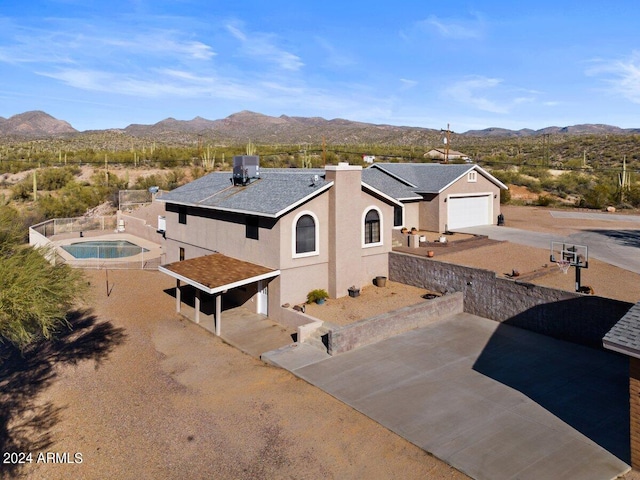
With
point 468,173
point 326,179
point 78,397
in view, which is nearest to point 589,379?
point 326,179

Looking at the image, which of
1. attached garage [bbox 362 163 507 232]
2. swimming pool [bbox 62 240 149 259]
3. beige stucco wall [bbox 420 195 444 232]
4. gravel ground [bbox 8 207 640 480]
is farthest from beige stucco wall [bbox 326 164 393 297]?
swimming pool [bbox 62 240 149 259]

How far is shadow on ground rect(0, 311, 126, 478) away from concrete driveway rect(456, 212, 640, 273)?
2358cm

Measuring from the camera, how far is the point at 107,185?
5591 centimetres

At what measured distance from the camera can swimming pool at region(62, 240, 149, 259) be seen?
33.8 meters

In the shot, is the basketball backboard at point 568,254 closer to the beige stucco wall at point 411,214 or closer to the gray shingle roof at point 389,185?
the beige stucco wall at point 411,214

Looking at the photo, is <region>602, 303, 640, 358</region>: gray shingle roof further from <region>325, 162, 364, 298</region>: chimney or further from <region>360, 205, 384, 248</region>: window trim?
<region>360, 205, 384, 248</region>: window trim

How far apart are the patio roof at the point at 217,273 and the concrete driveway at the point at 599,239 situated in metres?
17.8

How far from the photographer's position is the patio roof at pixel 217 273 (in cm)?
1867

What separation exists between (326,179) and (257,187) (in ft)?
13.7

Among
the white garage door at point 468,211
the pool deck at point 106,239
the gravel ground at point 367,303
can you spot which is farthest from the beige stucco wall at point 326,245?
the white garage door at point 468,211

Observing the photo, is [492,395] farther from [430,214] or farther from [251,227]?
[430,214]

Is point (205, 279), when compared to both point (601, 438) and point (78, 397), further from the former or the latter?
point (601, 438)

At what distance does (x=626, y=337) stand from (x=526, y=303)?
8093 mm

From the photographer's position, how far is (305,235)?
20.9 meters
